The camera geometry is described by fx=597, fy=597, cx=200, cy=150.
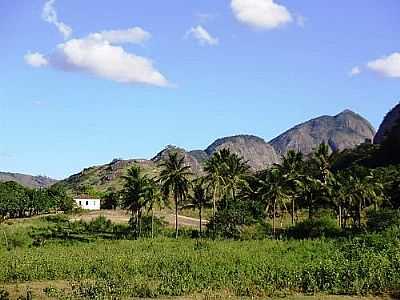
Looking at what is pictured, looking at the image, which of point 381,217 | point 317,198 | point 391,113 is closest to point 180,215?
point 317,198

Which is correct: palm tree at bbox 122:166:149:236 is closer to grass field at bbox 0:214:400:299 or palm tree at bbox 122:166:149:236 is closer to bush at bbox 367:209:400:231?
grass field at bbox 0:214:400:299

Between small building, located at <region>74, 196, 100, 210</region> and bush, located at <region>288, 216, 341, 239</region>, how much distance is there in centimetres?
6095

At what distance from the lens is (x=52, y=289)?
3412 cm

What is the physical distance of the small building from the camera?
11729cm

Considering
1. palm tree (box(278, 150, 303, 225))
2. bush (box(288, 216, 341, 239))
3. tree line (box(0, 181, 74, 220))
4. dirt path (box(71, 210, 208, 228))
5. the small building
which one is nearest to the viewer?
bush (box(288, 216, 341, 239))

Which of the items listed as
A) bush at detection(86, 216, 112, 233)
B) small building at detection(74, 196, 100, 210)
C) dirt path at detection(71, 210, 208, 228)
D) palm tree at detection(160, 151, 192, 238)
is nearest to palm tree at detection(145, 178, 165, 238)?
palm tree at detection(160, 151, 192, 238)

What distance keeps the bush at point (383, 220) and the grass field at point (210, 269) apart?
5572 mm

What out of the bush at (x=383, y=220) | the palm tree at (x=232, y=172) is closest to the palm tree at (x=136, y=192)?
the palm tree at (x=232, y=172)

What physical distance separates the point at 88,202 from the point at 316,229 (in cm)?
6520

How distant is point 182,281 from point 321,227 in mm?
30792

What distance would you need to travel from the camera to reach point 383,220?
59000 mm

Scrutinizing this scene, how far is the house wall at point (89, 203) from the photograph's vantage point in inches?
4611

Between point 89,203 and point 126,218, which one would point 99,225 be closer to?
point 126,218

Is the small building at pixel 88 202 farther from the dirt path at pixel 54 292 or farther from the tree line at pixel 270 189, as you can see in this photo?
the dirt path at pixel 54 292
